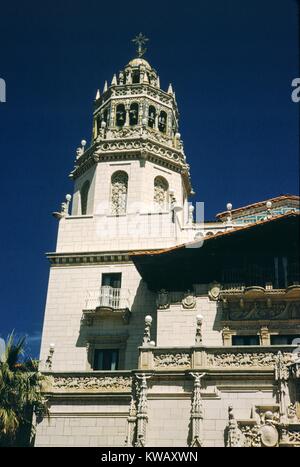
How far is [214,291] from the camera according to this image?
29.3 metres

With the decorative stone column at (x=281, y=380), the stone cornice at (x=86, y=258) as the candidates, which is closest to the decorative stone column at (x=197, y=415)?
the decorative stone column at (x=281, y=380)

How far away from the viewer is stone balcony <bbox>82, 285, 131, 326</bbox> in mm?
31422

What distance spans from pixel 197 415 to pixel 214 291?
661 centimetres

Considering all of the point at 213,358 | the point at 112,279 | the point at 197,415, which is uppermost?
the point at 112,279

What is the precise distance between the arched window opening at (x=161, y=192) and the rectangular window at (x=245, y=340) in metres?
11.0

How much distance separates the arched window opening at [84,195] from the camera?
38.2 metres

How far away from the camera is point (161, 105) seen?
40.8 metres

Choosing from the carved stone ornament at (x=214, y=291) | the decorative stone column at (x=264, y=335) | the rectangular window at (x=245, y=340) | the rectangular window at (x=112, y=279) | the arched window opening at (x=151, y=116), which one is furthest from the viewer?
the arched window opening at (x=151, y=116)

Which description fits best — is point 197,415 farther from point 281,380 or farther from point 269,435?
point 281,380

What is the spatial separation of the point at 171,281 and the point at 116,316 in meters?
3.60

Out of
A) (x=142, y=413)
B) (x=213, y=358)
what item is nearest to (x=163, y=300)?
(x=213, y=358)

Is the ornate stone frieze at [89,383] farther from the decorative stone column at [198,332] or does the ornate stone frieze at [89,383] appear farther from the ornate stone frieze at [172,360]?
the decorative stone column at [198,332]
